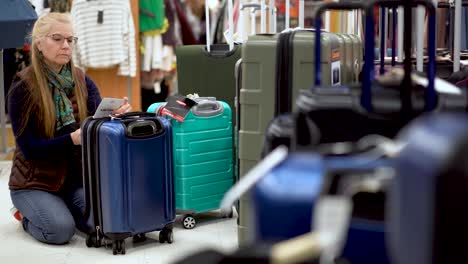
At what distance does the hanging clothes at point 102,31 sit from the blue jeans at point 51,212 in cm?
317

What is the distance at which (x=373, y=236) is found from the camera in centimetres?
113

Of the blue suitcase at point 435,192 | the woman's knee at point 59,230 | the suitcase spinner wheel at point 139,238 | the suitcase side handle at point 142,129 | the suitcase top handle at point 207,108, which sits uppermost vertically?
the blue suitcase at point 435,192

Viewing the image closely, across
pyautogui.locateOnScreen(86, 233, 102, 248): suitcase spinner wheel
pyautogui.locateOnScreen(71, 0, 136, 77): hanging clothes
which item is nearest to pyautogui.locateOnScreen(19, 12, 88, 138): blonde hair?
pyautogui.locateOnScreen(86, 233, 102, 248): suitcase spinner wheel

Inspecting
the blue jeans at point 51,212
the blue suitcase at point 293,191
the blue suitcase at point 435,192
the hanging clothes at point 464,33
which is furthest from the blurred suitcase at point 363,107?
the hanging clothes at point 464,33

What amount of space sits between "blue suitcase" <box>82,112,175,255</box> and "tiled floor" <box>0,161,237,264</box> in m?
0.08

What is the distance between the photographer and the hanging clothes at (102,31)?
21.4 feet

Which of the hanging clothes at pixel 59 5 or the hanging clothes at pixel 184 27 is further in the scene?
the hanging clothes at pixel 184 27

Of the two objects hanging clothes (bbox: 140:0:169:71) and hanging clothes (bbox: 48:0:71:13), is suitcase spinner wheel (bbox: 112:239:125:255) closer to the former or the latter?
hanging clothes (bbox: 48:0:71:13)

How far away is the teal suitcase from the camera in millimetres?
3652

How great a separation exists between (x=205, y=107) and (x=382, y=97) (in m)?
2.37

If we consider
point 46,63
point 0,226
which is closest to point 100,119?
point 46,63

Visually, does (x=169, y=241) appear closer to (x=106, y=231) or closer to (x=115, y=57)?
(x=106, y=231)

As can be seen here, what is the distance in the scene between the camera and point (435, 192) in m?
0.70

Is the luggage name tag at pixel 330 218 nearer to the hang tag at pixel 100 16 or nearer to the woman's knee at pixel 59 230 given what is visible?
the woman's knee at pixel 59 230
